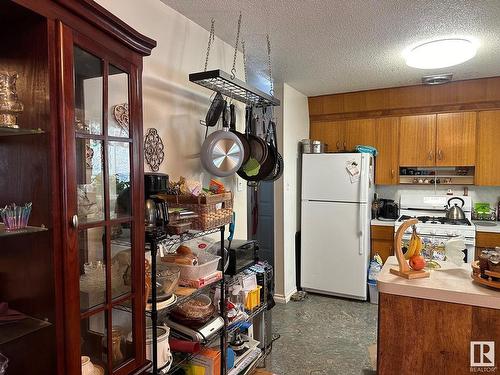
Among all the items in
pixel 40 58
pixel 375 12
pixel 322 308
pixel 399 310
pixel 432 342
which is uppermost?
pixel 375 12

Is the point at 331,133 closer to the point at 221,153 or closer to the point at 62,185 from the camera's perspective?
the point at 221,153

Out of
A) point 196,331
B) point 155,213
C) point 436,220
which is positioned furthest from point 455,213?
point 155,213

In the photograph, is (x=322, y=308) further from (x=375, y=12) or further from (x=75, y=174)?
(x=75, y=174)

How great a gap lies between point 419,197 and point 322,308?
72.9 inches

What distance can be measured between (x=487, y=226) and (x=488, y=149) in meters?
0.83

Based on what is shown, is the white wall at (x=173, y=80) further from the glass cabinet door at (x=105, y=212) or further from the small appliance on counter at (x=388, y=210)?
the small appliance on counter at (x=388, y=210)

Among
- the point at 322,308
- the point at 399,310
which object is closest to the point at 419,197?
the point at 322,308

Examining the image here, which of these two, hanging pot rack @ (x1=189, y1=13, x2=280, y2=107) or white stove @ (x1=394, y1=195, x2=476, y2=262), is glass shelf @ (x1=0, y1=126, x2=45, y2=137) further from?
white stove @ (x1=394, y1=195, x2=476, y2=262)

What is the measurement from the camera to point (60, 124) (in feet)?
3.14

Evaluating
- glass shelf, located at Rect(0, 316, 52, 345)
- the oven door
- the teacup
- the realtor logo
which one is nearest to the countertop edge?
the realtor logo

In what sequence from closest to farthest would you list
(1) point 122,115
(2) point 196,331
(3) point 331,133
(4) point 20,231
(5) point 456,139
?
(4) point 20,231 < (1) point 122,115 < (2) point 196,331 < (5) point 456,139 < (3) point 331,133

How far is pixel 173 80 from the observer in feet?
6.66

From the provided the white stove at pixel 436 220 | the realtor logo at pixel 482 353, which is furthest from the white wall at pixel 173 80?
the white stove at pixel 436 220

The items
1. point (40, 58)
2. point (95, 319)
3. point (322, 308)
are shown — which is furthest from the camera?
point (322, 308)
